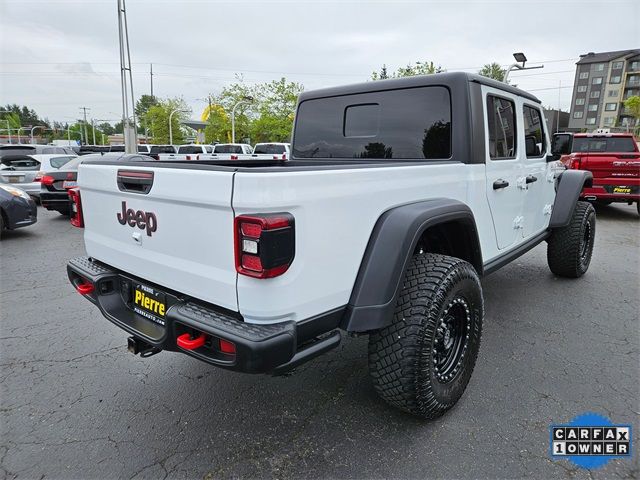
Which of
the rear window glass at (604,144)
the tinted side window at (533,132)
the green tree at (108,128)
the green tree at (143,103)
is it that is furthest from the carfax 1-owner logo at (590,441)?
the green tree at (108,128)

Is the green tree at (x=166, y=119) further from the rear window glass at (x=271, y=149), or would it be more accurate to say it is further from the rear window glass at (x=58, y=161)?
the rear window glass at (x=58, y=161)

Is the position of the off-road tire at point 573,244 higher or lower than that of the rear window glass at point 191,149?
lower

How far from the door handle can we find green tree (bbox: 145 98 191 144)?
2224 inches

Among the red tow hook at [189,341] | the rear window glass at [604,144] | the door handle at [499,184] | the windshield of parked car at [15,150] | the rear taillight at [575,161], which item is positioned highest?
the rear window glass at [604,144]

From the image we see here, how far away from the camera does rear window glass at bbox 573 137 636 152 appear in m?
10.5

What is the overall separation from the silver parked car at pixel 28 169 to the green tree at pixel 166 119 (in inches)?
1791

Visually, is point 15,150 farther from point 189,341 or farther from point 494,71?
point 494,71

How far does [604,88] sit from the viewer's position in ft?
241

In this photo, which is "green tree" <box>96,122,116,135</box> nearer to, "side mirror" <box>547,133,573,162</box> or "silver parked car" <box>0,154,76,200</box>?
"silver parked car" <box>0,154,76,200</box>

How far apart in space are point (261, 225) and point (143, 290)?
1.12 metres

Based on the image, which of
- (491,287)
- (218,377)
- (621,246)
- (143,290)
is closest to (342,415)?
(218,377)

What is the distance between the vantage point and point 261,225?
175 centimetres

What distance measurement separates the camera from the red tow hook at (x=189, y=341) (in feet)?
6.40

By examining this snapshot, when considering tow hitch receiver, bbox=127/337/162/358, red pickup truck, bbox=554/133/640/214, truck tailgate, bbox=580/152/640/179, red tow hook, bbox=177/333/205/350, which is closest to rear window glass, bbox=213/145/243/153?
red pickup truck, bbox=554/133/640/214
